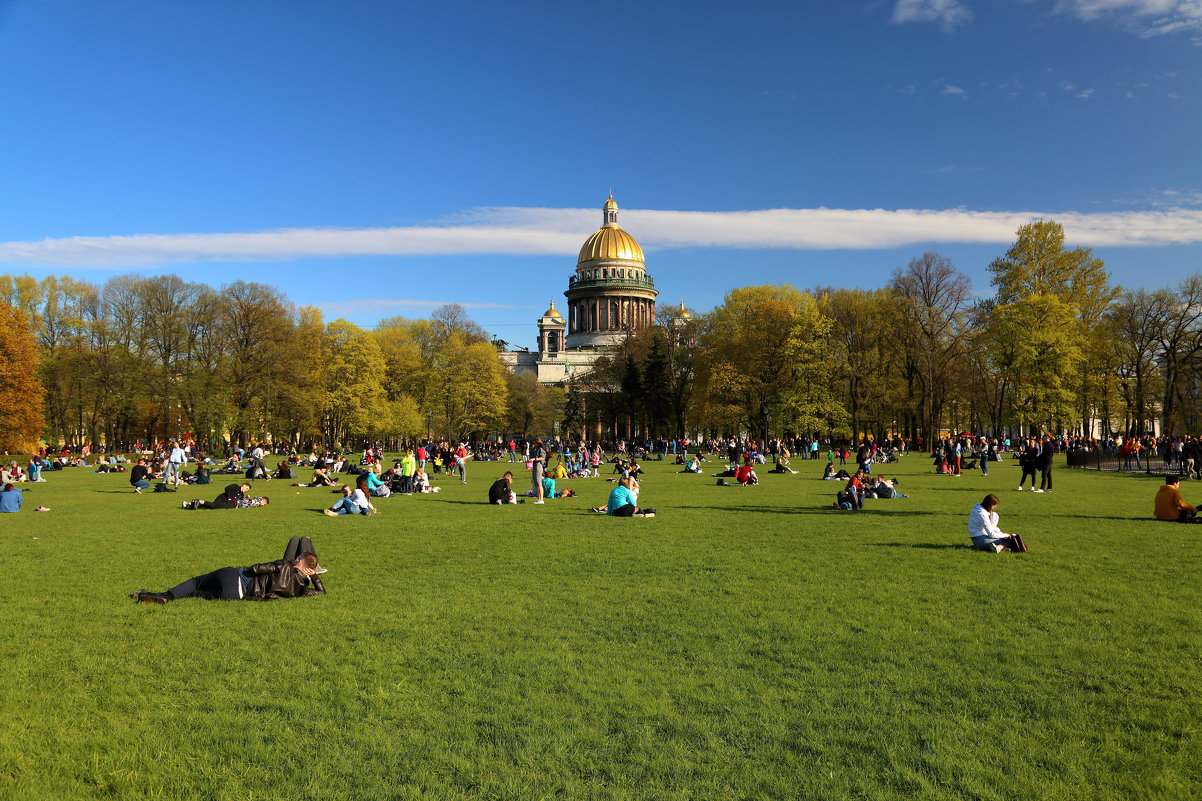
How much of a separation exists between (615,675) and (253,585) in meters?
4.62

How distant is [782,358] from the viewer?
5109 cm

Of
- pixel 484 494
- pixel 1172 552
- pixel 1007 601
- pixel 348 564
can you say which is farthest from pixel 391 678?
pixel 484 494

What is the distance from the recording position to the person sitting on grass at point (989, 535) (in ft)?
38.6

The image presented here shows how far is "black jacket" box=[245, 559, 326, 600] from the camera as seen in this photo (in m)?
8.76

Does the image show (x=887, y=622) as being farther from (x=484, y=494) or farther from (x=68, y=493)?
(x=68, y=493)

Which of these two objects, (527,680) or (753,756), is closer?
(753,756)

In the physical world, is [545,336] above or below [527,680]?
above

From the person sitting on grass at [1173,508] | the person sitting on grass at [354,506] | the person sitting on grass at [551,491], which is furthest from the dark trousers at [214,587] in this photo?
the person sitting on grass at [1173,508]

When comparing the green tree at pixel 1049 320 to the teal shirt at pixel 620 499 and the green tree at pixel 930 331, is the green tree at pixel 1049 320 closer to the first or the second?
the green tree at pixel 930 331

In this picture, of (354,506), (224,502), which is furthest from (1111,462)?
(224,502)

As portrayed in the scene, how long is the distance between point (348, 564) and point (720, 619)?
553 cm

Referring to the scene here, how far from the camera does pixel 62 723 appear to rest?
5246 millimetres

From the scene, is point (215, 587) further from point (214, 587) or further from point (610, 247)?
point (610, 247)

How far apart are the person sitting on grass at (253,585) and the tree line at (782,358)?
42383 mm
